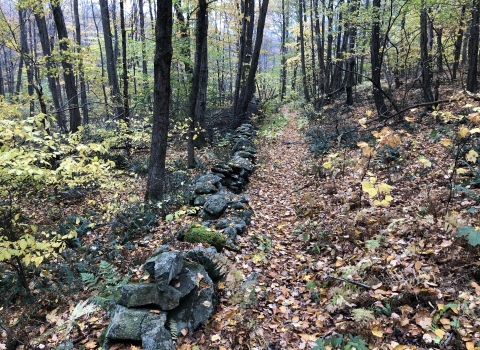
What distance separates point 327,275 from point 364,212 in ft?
5.63

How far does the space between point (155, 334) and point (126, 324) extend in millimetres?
389

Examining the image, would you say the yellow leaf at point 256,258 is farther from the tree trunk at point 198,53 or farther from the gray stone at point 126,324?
the tree trunk at point 198,53

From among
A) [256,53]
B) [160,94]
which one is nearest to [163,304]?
[160,94]

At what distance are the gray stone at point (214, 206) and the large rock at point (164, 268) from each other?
8.16ft

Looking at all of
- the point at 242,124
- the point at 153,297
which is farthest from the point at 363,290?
the point at 242,124

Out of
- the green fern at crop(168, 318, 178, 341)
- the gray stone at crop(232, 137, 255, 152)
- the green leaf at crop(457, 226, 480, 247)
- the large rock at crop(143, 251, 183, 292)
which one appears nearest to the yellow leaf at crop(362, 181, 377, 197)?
the green leaf at crop(457, 226, 480, 247)

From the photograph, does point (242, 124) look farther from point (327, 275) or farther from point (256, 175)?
point (327, 275)

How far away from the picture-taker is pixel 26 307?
4457 millimetres

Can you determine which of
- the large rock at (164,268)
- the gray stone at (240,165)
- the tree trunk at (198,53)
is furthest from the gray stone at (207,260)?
the tree trunk at (198,53)

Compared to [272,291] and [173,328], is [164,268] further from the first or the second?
[272,291]

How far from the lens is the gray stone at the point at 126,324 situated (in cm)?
310

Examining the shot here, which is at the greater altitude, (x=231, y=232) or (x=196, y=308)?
(x=231, y=232)

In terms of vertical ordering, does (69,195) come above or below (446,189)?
below

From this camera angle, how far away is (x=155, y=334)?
10.0 ft
